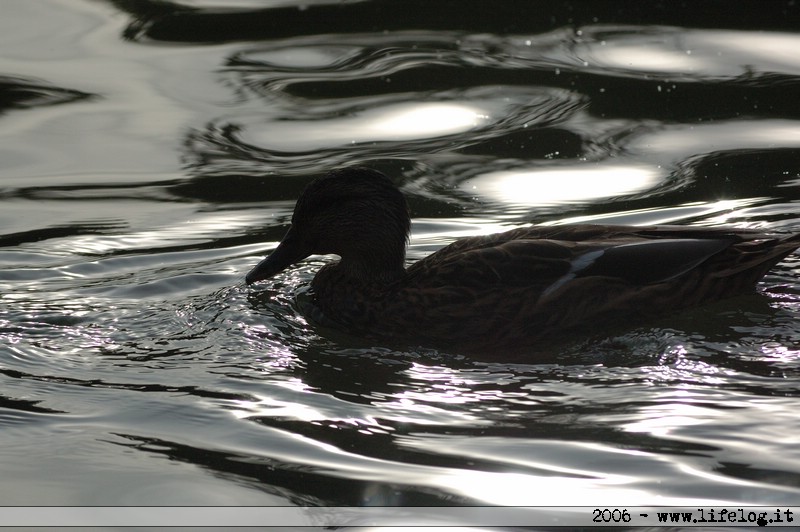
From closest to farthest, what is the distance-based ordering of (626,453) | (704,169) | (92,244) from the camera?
(626,453) < (92,244) < (704,169)

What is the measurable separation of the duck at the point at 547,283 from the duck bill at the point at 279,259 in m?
0.01

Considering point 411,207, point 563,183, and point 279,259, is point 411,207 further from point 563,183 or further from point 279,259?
point 279,259

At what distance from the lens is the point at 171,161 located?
953cm

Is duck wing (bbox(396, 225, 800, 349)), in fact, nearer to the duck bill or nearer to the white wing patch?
the white wing patch

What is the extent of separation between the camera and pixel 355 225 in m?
7.15

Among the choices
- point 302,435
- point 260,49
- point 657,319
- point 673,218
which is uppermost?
point 260,49

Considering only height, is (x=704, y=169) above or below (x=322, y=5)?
below

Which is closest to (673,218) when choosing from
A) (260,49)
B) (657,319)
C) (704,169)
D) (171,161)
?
(704,169)

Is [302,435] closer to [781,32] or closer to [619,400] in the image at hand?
[619,400]

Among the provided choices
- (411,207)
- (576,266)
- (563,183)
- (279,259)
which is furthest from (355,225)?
(563,183)

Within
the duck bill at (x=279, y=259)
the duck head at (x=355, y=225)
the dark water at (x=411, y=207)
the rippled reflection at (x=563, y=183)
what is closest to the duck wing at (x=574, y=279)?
the dark water at (x=411, y=207)

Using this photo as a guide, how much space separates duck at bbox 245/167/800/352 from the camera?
652 centimetres

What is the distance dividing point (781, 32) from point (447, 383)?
6.92 meters

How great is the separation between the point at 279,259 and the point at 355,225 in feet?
1.51
